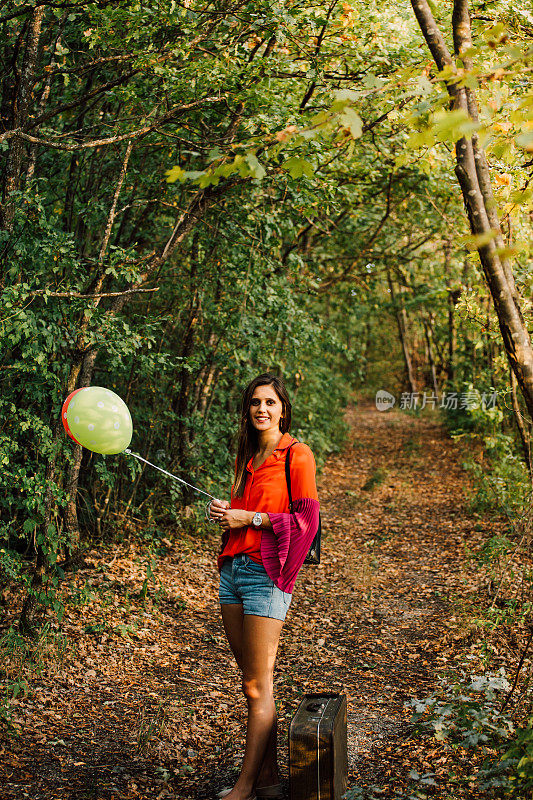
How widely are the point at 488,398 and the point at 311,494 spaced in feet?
28.0

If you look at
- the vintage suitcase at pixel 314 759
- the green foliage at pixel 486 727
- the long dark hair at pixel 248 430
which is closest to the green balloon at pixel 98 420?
the long dark hair at pixel 248 430

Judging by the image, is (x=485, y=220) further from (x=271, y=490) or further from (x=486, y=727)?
(x=486, y=727)

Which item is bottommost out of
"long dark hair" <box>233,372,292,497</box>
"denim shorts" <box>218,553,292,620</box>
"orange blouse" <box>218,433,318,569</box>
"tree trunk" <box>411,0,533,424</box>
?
"denim shorts" <box>218,553,292,620</box>

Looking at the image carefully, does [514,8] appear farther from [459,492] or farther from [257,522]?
[459,492]

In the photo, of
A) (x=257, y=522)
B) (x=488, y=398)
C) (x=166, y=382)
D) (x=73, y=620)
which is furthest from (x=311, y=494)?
(x=488, y=398)

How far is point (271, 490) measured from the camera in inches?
117

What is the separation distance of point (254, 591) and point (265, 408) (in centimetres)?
81

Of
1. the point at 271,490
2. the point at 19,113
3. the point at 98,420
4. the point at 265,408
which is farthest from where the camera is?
the point at 19,113

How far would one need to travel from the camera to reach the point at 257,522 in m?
2.88

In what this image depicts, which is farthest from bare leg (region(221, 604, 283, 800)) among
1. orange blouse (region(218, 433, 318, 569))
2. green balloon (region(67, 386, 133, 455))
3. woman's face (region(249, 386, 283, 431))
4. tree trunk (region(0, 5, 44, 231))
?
tree trunk (region(0, 5, 44, 231))

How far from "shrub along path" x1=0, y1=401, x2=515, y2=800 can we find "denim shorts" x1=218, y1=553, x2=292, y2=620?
3.34 feet

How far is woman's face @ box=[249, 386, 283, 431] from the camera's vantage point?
3131 millimetres

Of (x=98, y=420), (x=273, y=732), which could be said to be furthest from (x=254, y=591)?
(x=98, y=420)

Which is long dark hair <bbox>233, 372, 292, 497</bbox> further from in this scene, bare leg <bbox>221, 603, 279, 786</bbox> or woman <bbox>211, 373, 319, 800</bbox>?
bare leg <bbox>221, 603, 279, 786</bbox>
